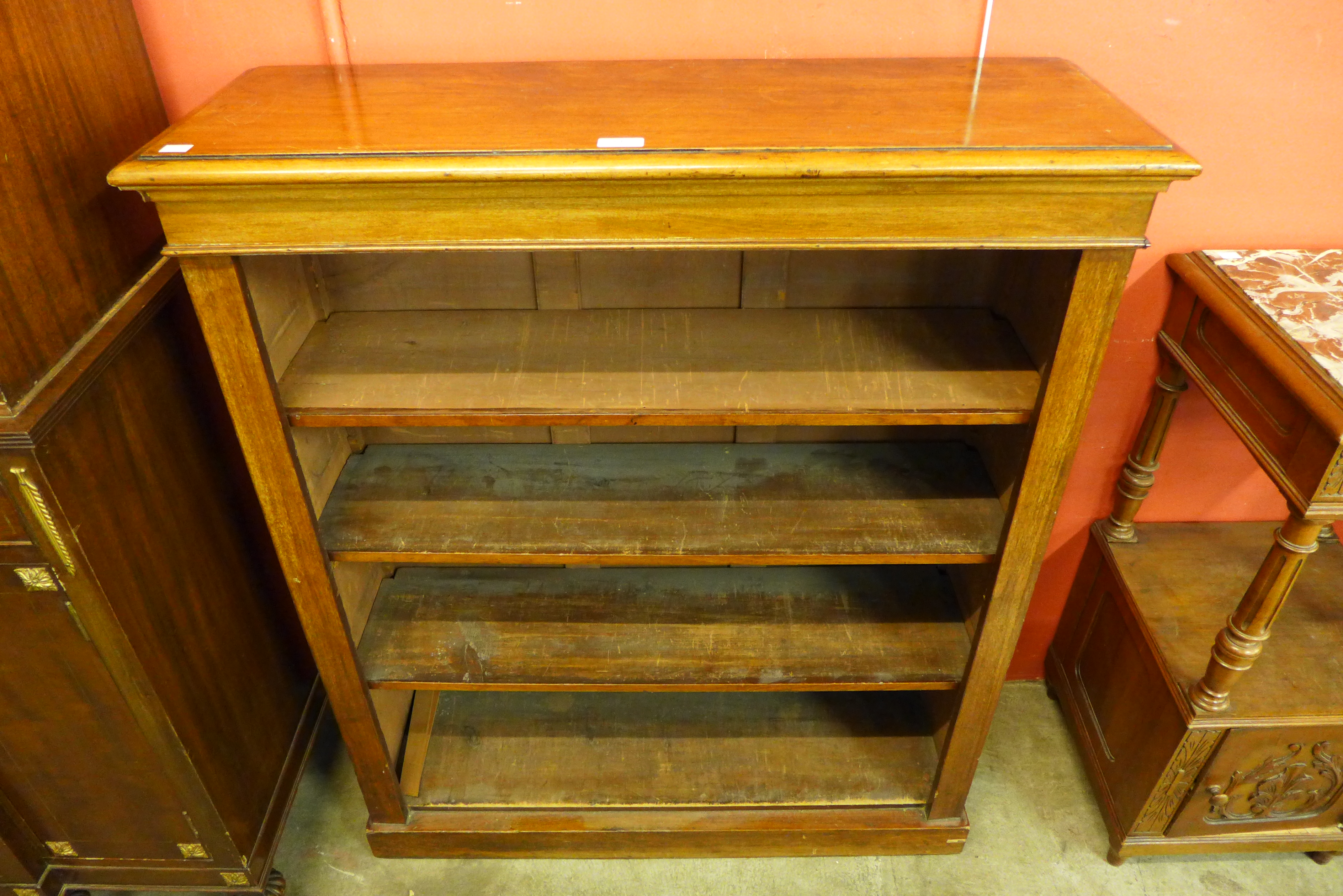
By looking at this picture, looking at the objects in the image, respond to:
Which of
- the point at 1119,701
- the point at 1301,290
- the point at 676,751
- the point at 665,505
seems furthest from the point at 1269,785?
the point at 665,505

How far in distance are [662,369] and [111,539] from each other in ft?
2.89

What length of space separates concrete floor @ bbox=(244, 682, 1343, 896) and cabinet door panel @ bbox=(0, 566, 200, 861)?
37 cm

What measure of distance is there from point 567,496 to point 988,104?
3.03 feet

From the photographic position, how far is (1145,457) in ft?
6.14

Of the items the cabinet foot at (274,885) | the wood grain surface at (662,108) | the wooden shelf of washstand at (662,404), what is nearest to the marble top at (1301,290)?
the wooden shelf of washstand at (662,404)

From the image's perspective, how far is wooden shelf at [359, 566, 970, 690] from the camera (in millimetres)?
1722

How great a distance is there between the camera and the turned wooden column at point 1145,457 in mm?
1746

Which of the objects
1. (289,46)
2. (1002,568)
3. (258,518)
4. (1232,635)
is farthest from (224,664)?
(1232,635)

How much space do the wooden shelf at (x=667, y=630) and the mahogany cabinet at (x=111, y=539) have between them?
0.33 metres

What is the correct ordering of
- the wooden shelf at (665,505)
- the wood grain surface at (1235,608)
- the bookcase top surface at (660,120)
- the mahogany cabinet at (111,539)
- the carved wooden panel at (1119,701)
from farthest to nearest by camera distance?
the carved wooden panel at (1119,701)
the wood grain surface at (1235,608)
the wooden shelf at (665,505)
the mahogany cabinet at (111,539)
the bookcase top surface at (660,120)

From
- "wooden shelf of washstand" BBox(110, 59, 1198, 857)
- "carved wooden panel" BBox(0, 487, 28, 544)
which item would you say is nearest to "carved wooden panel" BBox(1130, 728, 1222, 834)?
"wooden shelf of washstand" BBox(110, 59, 1198, 857)

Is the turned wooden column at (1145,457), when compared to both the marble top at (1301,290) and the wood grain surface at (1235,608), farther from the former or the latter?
the marble top at (1301,290)

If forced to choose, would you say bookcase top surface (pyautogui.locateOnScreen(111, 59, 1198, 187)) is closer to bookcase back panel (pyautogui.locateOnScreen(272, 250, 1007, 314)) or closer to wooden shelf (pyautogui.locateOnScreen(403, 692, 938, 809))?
bookcase back panel (pyautogui.locateOnScreen(272, 250, 1007, 314))

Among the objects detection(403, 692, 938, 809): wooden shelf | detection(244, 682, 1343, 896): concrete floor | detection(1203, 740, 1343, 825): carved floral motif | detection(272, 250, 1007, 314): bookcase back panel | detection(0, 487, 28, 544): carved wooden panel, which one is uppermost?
detection(272, 250, 1007, 314): bookcase back panel
